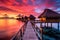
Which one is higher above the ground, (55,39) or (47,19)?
(47,19)

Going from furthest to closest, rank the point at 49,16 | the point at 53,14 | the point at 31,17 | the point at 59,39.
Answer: the point at 31,17 < the point at 53,14 < the point at 49,16 < the point at 59,39

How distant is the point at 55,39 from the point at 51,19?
959 cm

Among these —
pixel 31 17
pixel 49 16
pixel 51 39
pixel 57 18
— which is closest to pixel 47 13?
pixel 49 16

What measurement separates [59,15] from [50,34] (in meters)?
7.78

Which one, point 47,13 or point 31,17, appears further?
point 31,17

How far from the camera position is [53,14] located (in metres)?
28.8

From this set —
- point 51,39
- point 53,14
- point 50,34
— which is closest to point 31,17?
point 53,14

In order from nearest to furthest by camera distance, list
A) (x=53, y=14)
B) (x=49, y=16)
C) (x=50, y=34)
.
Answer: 1. (x=50, y=34)
2. (x=49, y=16)
3. (x=53, y=14)

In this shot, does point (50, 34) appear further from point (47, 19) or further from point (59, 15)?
point (59, 15)

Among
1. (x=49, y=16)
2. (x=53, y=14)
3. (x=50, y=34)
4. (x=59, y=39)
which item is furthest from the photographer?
(x=53, y=14)

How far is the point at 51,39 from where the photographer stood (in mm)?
19391

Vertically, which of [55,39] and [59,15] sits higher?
[59,15]

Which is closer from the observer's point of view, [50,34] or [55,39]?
[55,39]

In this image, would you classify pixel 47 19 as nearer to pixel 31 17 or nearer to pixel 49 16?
pixel 49 16
